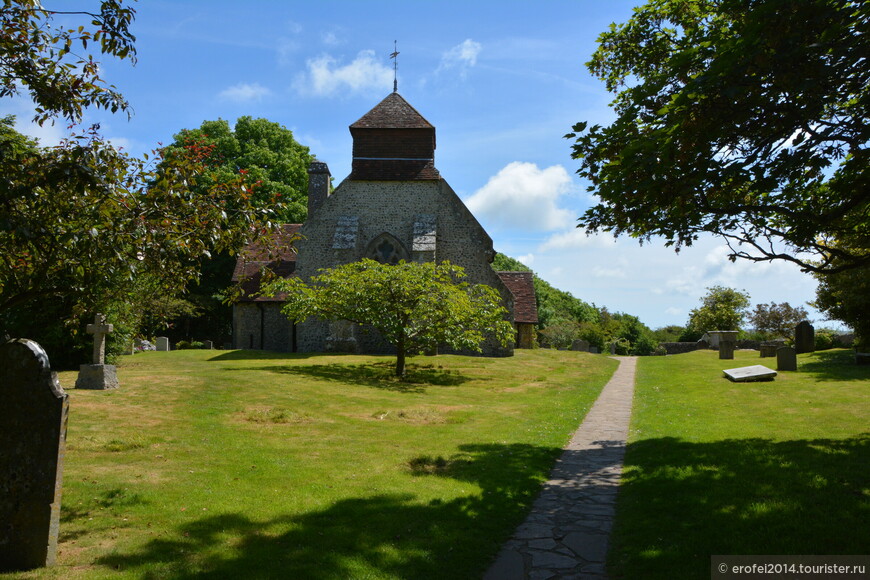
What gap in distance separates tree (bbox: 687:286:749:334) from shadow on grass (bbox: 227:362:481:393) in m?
29.1

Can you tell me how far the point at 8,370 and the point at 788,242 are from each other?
1120 centimetres

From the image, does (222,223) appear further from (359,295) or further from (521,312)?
(521,312)

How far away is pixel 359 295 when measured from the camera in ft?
67.5

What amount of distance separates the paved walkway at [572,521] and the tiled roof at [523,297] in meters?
24.2

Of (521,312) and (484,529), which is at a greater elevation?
(521,312)

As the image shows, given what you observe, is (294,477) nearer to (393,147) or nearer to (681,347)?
(393,147)

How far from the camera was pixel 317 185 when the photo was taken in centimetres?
3403

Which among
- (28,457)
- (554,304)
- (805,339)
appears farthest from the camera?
(554,304)

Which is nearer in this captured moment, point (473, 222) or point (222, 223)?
point (222, 223)

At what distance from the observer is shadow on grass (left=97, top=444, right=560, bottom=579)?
4969 millimetres

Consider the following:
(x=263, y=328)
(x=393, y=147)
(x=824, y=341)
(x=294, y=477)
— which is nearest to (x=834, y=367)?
(x=824, y=341)

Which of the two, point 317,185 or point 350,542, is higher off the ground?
point 317,185

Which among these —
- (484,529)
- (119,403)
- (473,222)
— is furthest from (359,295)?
(484,529)

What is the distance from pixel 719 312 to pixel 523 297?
1755 cm
